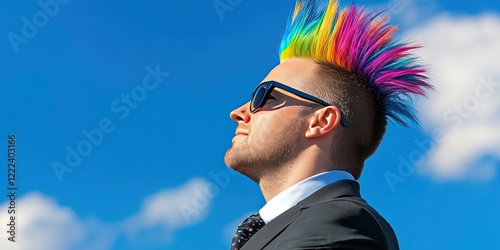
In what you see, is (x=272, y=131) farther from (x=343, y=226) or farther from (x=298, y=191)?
(x=343, y=226)

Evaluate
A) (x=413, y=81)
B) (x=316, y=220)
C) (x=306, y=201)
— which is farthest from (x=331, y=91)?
(x=316, y=220)

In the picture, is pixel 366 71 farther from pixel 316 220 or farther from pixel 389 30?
pixel 316 220

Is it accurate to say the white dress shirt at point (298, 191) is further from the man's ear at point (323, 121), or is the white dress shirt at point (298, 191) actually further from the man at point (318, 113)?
the man's ear at point (323, 121)

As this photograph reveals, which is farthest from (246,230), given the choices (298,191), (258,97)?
(258,97)

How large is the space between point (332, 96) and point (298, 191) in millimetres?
779

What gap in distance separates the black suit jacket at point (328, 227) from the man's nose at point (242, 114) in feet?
3.13

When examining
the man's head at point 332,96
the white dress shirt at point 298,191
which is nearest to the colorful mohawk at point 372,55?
the man's head at point 332,96

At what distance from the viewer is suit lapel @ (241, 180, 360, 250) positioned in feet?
10.3

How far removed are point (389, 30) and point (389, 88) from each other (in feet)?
1.27

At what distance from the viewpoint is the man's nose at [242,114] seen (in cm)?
412

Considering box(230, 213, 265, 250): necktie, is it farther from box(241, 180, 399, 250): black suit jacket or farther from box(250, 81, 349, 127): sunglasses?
box(250, 81, 349, 127): sunglasses

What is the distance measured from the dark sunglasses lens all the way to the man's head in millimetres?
44

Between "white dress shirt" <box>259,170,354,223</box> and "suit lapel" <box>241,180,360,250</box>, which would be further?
"white dress shirt" <box>259,170,354,223</box>

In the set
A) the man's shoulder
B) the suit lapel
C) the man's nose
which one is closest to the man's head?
the man's nose
